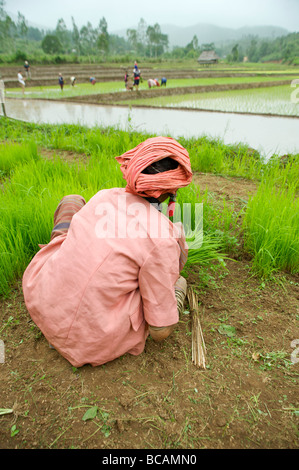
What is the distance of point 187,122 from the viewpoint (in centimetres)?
643

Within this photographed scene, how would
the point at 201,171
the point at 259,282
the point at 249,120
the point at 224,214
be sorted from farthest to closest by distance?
the point at 249,120 < the point at 201,171 < the point at 224,214 < the point at 259,282

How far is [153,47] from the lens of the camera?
62.7 metres

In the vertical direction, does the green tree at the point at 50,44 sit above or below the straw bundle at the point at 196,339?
above

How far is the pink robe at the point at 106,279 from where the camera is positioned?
1.04 meters

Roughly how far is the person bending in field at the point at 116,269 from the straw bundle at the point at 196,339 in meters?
0.25

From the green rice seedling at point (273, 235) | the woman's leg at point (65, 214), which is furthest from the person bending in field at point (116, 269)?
the green rice seedling at point (273, 235)

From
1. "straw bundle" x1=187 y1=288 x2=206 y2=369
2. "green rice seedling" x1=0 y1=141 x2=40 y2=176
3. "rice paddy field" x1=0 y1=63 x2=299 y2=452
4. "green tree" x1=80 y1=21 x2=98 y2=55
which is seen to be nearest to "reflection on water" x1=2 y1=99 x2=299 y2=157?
"green rice seedling" x1=0 y1=141 x2=40 y2=176

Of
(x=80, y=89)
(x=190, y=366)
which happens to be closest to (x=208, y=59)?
(x=80, y=89)

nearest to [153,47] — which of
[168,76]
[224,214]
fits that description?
[168,76]

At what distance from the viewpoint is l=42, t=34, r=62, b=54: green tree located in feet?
129

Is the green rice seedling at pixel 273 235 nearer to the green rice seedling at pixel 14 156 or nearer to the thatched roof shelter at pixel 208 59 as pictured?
the green rice seedling at pixel 14 156

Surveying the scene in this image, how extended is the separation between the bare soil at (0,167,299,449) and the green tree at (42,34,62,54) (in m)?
47.9
